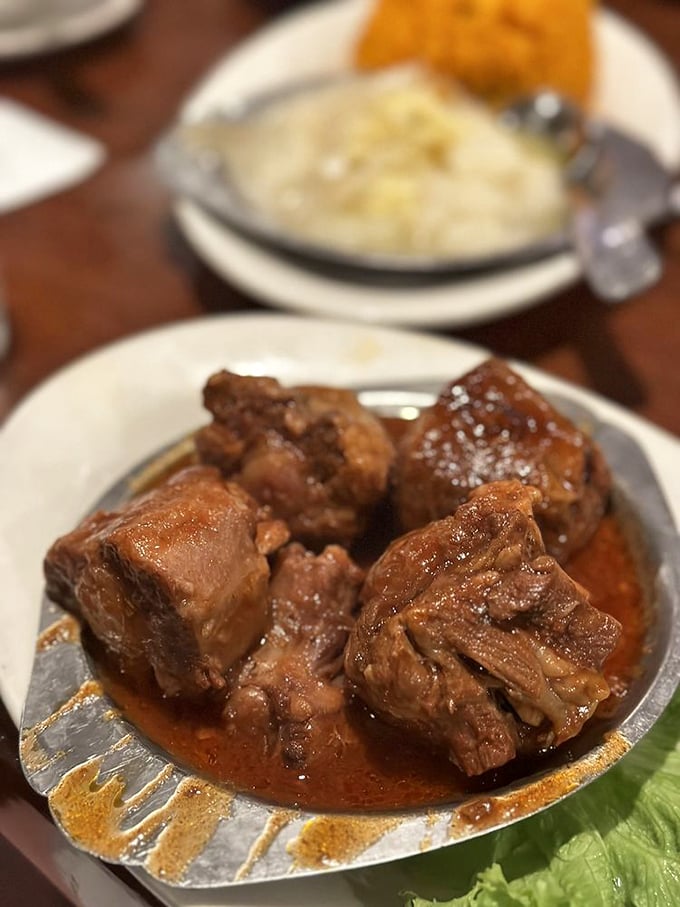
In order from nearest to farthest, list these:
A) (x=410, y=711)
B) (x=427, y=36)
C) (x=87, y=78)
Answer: (x=410, y=711), (x=427, y=36), (x=87, y=78)

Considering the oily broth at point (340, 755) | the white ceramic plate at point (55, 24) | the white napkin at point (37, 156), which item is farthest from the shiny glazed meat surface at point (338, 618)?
the white ceramic plate at point (55, 24)

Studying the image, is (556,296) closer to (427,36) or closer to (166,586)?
(427,36)

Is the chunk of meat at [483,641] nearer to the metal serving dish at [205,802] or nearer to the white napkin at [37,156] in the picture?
the metal serving dish at [205,802]

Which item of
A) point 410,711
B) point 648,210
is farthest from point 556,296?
point 410,711

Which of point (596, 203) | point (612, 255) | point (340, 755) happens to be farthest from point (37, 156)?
point (340, 755)

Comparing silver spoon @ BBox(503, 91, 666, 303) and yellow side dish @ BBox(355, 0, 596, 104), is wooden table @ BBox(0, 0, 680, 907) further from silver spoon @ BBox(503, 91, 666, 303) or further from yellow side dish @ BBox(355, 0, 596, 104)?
yellow side dish @ BBox(355, 0, 596, 104)

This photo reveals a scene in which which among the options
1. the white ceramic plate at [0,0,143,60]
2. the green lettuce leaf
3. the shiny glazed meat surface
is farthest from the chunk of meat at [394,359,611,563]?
the white ceramic plate at [0,0,143,60]

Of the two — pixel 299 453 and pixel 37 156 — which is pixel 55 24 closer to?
pixel 37 156
